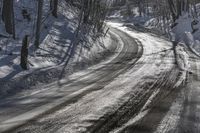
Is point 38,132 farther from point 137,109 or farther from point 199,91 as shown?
point 199,91

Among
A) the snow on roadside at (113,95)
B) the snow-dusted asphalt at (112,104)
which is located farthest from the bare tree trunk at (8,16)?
the snow on roadside at (113,95)

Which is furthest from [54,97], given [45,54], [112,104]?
[45,54]

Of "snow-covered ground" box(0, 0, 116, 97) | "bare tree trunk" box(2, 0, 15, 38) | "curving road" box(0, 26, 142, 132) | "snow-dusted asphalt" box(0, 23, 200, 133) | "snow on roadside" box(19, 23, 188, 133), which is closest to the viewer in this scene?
"snow-dusted asphalt" box(0, 23, 200, 133)

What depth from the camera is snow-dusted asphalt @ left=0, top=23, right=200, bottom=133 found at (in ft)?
22.2

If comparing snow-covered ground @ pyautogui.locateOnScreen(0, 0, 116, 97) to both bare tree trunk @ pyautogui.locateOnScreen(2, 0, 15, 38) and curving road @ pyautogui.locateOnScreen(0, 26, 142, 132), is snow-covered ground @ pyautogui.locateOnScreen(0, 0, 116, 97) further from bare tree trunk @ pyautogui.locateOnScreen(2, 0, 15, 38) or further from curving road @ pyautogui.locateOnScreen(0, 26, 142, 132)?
curving road @ pyautogui.locateOnScreen(0, 26, 142, 132)

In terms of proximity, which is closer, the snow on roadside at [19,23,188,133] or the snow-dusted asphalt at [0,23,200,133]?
the snow-dusted asphalt at [0,23,200,133]

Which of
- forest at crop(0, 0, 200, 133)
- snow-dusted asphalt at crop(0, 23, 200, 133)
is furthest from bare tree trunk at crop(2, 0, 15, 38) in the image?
snow-dusted asphalt at crop(0, 23, 200, 133)

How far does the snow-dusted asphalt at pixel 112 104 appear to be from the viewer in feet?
22.2

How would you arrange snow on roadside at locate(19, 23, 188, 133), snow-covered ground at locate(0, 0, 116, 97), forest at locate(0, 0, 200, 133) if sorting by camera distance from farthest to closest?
snow-covered ground at locate(0, 0, 116, 97)
snow on roadside at locate(19, 23, 188, 133)
forest at locate(0, 0, 200, 133)

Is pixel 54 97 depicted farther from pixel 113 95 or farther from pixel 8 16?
pixel 8 16

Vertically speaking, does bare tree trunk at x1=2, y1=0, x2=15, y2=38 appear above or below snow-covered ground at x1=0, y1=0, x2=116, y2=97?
above

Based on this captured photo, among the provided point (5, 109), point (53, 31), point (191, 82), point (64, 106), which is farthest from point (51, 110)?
point (53, 31)

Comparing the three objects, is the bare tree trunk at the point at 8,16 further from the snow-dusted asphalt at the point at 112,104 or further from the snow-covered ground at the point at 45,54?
the snow-dusted asphalt at the point at 112,104

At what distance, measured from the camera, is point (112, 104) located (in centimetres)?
841
